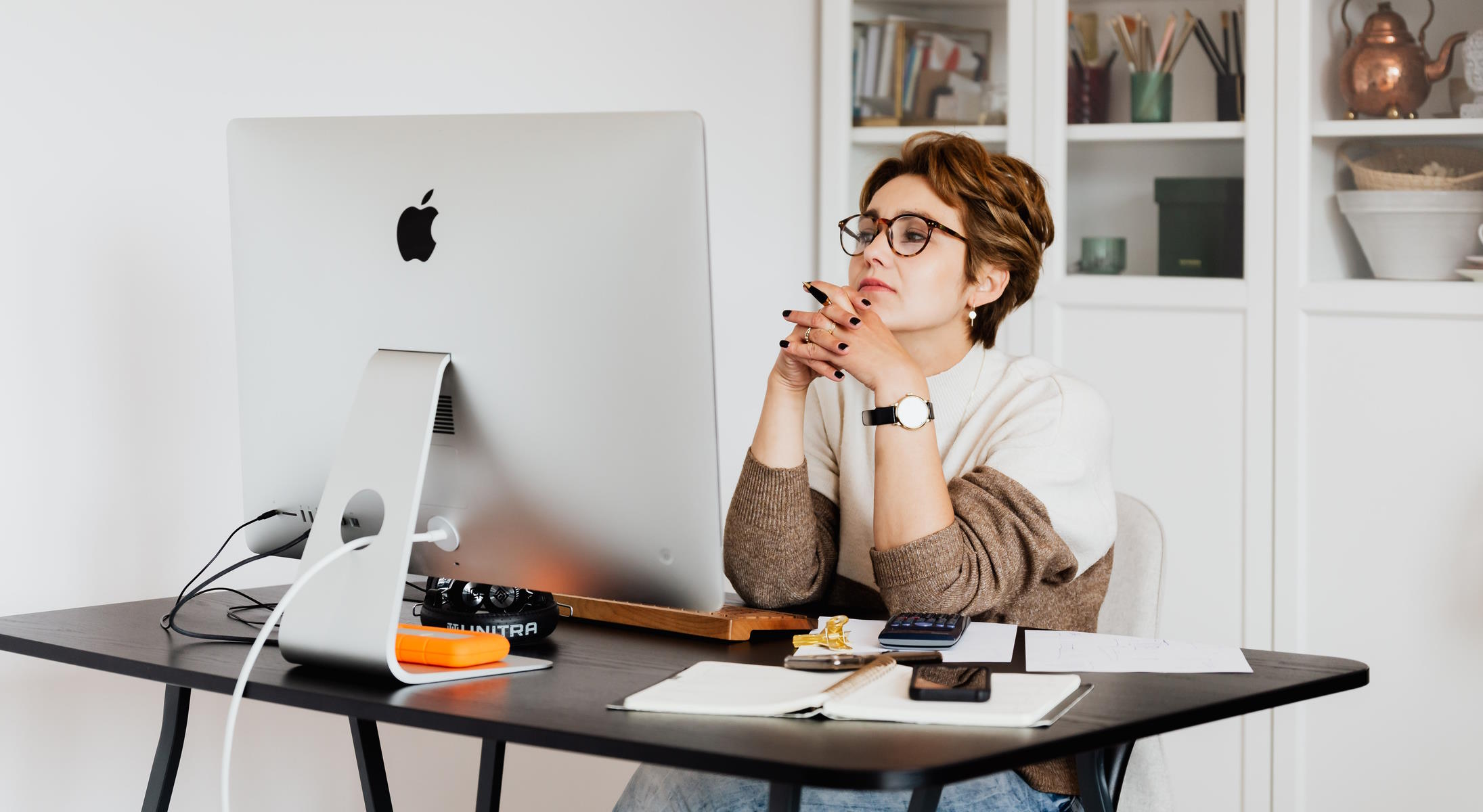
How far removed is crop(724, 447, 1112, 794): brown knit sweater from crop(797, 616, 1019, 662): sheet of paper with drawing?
0.06 meters

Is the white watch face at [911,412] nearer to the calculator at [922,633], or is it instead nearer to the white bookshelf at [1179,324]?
the calculator at [922,633]

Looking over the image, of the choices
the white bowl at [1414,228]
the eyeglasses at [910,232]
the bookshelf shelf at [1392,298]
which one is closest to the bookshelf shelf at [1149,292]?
the bookshelf shelf at [1392,298]

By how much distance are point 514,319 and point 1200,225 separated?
1942 millimetres

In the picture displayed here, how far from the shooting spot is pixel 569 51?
2.59 metres

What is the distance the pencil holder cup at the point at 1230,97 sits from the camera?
2.67 meters

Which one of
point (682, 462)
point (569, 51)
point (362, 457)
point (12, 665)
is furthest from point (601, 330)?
point (569, 51)

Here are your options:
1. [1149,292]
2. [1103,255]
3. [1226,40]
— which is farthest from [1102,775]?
[1226,40]

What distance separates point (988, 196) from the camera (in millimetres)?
1690

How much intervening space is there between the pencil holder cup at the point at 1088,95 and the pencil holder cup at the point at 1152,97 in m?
0.05

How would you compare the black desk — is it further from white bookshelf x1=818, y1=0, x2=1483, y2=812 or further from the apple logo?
white bookshelf x1=818, y1=0, x2=1483, y2=812

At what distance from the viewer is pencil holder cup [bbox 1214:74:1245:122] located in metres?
2.67

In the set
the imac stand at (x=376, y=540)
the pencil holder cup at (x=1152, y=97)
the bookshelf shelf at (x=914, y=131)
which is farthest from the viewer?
the bookshelf shelf at (x=914, y=131)

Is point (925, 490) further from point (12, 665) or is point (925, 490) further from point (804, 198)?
point (804, 198)

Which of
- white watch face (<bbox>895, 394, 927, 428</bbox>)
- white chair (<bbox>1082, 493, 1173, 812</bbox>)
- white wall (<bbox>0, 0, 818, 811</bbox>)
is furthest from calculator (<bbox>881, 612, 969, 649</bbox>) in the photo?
white wall (<bbox>0, 0, 818, 811</bbox>)
